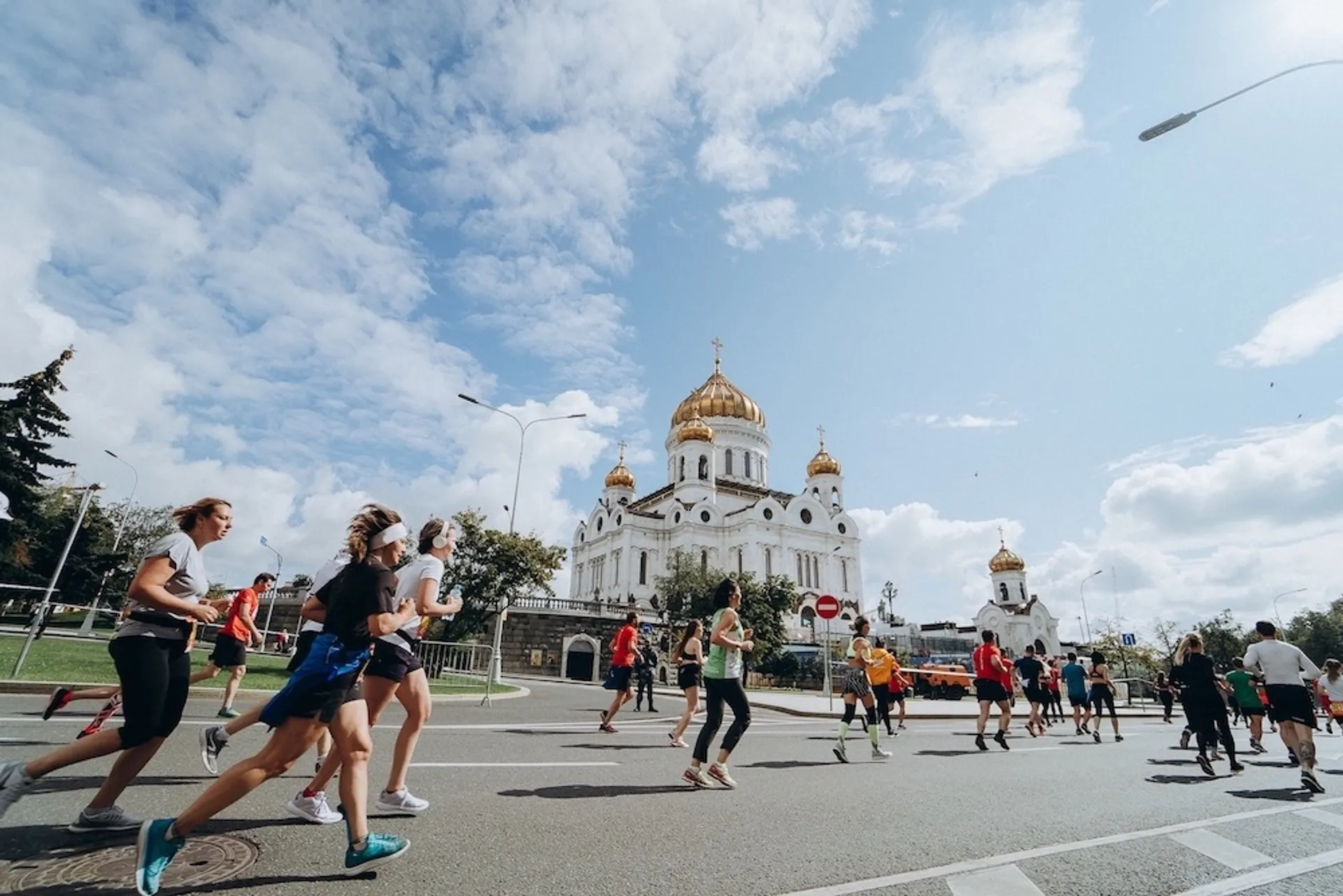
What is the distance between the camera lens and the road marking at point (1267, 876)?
11.1 ft

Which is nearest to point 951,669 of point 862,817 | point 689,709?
point 689,709

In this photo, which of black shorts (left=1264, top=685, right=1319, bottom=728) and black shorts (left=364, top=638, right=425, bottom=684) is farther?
black shorts (left=1264, top=685, right=1319, bottom=728)

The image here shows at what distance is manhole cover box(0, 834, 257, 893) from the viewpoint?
2.72m

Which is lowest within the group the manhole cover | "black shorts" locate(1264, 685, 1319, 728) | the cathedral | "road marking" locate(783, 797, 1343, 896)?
"road marking" locate(783, 797, 1343, 896)

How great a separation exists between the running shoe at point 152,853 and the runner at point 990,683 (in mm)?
9631

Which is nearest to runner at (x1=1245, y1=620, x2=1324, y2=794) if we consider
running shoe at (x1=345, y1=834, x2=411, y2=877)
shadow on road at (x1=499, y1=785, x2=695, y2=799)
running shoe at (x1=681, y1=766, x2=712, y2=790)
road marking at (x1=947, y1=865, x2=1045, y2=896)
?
road marking at (x1=947, y1=865, x2=1045, y2=896)

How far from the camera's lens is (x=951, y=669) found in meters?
32.7

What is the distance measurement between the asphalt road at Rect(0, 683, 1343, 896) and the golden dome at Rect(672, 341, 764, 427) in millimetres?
50541

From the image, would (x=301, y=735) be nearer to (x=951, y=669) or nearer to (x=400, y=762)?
(x=400, y=762)

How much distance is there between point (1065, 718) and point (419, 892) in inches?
840

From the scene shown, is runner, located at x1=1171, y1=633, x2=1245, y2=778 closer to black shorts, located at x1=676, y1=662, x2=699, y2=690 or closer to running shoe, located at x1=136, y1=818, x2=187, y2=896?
black shorts, located at x1=676, y1=662, x2=699, y2=690

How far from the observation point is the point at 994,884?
3.32m

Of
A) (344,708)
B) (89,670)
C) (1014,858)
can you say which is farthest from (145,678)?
(89,670)

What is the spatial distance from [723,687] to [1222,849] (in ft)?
11.7
